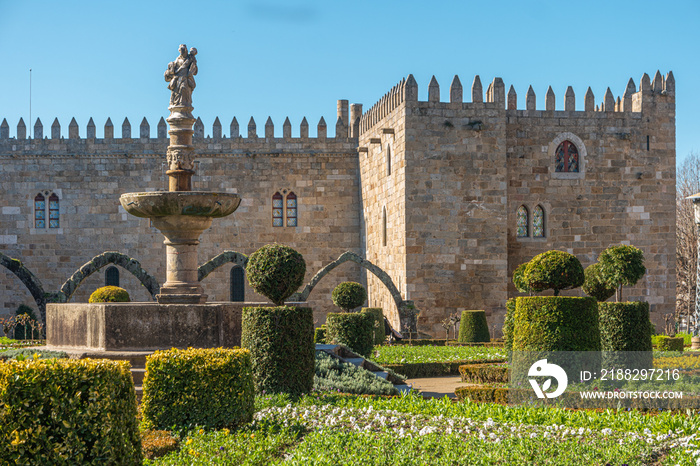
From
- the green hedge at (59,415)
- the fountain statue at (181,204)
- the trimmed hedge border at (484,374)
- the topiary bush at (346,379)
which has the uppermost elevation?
the fountain statue at (181,204)

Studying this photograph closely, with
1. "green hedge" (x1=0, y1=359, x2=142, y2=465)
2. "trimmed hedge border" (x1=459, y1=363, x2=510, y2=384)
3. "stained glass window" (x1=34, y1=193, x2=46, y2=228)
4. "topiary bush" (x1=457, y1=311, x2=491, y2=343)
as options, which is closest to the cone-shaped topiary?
"trimmed hedge border" (x1=459, y1=363, x2=510, y2=384)

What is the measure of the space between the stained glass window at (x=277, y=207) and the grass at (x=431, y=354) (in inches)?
355

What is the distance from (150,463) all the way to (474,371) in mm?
7056

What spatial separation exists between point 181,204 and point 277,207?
1400cm

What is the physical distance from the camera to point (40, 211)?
25.2 m

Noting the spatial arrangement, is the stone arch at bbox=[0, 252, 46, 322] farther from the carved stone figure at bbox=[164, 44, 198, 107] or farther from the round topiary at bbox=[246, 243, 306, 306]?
the round topiary at bbox=[246, 243, 306, 306]

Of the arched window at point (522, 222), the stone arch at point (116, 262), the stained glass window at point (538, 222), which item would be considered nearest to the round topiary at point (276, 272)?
the stone arch at point (116, 262)

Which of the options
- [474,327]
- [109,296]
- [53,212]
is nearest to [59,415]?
[474,327]

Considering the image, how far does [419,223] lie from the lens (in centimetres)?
2014

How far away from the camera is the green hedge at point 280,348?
9.25m

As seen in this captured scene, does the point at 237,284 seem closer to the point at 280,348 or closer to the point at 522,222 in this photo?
the point at 522,222

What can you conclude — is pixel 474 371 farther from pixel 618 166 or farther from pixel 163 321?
pixel 618 166

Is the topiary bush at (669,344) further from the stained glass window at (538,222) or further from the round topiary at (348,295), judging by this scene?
the round topiary at (348,295)

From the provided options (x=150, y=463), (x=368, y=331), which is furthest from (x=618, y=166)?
(x=150, y=463)
